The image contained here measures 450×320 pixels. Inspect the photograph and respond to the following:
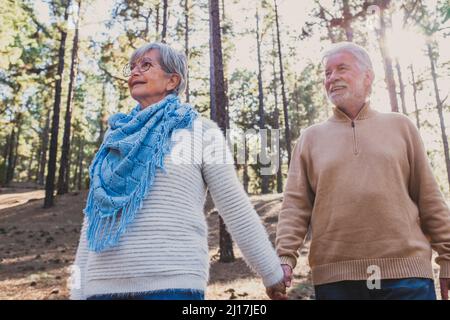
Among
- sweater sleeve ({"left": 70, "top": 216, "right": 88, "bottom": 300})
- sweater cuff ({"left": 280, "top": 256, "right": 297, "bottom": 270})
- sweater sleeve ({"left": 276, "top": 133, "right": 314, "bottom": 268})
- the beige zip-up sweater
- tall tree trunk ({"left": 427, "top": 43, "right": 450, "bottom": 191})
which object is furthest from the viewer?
tall tree trunk ({"left": 427, "top": 43, "right": 450, "bottom": 191})

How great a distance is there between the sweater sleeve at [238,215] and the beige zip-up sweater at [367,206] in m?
0.52

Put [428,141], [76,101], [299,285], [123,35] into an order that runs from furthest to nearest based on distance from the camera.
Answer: [428,141] < [76,101] < [123,35] < [299,285]

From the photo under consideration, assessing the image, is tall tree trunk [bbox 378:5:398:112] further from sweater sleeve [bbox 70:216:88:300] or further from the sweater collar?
sweater sleeve [bbox 70:216:88:300]

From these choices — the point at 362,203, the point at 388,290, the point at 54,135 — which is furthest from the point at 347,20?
the point at 54,135

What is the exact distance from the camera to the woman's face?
8.27ft

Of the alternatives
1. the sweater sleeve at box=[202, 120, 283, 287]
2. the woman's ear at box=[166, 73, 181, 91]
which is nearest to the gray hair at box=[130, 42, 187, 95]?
the woman's ear at box=[166, 73, 181, 91]

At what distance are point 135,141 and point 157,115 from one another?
0.22m

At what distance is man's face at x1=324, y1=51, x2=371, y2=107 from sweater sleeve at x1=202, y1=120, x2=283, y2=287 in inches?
47.6

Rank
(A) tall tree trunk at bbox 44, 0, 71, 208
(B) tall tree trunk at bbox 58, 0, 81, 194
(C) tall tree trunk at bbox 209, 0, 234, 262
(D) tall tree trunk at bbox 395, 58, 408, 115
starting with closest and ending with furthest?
(C) tall tree trunk at bbox 209, 0, 234, 262, (A) tall tree trunk at bbox 44, 0, 71, 208, (B) tall tree trunk at bbox 58, 0, 81, 194, (D) tall tree trunk at bbox 395, 58, 408, 115

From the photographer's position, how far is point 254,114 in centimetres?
3288

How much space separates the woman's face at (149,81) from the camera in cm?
252

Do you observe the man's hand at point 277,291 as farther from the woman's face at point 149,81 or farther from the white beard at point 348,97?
the white beard at point 348,97

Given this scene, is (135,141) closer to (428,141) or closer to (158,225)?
(158,225)
